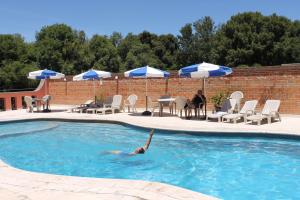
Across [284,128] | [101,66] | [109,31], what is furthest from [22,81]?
[284,128]

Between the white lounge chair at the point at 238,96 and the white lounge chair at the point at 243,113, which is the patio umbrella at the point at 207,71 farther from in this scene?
the white lounge chair at the point at 243,113

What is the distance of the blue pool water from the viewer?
7.55 meters

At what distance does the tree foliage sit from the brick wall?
1837 cm

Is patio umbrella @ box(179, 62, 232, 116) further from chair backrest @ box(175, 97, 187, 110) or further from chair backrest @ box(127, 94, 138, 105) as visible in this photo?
chair backrest @ box(127, 94, 138, 105)

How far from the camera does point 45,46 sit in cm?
4484

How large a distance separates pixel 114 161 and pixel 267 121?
20.5 feet

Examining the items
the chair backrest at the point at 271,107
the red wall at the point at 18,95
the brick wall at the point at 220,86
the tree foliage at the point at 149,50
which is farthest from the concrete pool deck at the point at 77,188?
the tree foliage at the point at 149,50

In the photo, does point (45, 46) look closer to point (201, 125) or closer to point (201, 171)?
point (201, 125)

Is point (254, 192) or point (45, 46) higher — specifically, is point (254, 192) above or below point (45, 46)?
below

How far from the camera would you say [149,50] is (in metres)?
52.8

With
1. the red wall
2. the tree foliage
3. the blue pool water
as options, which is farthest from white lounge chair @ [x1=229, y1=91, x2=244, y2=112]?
the tree foliage

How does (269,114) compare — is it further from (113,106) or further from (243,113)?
(113,106)

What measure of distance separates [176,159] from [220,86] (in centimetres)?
796

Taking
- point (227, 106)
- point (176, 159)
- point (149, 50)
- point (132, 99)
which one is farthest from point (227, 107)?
point (149, 50)
